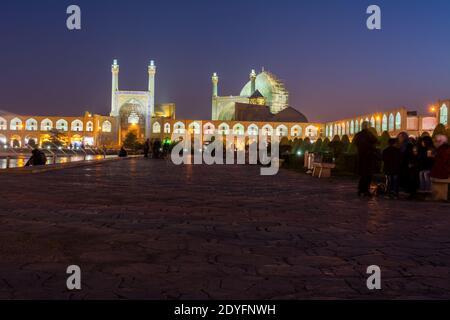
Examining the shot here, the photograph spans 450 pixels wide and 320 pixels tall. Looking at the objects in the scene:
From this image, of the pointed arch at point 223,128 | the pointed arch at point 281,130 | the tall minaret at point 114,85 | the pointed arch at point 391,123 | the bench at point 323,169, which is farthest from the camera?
the pointed arch at point 281,130

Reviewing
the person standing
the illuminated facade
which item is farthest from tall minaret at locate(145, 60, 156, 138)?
A: the person standing

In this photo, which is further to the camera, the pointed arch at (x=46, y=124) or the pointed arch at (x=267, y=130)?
the pointed arch at (x=267, y=130)

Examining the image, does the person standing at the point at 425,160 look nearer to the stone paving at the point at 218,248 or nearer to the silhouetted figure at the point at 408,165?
the silhouetted figure at the point at 408,165

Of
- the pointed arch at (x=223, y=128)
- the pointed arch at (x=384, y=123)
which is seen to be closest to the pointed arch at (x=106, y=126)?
the pointed arch at (x=223, y=128)

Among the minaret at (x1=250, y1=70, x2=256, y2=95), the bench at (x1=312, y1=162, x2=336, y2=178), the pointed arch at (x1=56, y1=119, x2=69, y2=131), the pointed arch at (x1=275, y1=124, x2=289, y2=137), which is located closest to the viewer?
the bench at (x1=312, y1=162, x2=336, y2=178)

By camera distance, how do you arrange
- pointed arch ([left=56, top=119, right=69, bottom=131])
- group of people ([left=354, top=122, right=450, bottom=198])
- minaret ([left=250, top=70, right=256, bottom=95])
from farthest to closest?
minaret ([left=250, top=70, right=256, bottom=95])
pointed arch ([left=56, top=119, right=69, bottom=131])
group of people ([left=354, top=122, right=450, bottom=198])

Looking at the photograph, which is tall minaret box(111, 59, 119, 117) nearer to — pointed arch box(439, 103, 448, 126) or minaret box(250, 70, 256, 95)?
minaret box(250, 70, 256, 95)

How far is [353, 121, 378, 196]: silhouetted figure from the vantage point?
7445 mm

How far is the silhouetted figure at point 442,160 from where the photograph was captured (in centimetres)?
710

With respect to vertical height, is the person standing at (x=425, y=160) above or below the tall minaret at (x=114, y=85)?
below

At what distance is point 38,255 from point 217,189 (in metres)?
5.04

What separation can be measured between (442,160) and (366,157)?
93 centimetres

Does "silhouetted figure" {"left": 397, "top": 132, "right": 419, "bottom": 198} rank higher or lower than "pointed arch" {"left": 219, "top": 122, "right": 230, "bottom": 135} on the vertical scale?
lower

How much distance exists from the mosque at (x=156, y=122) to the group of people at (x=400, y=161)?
5855 cm
